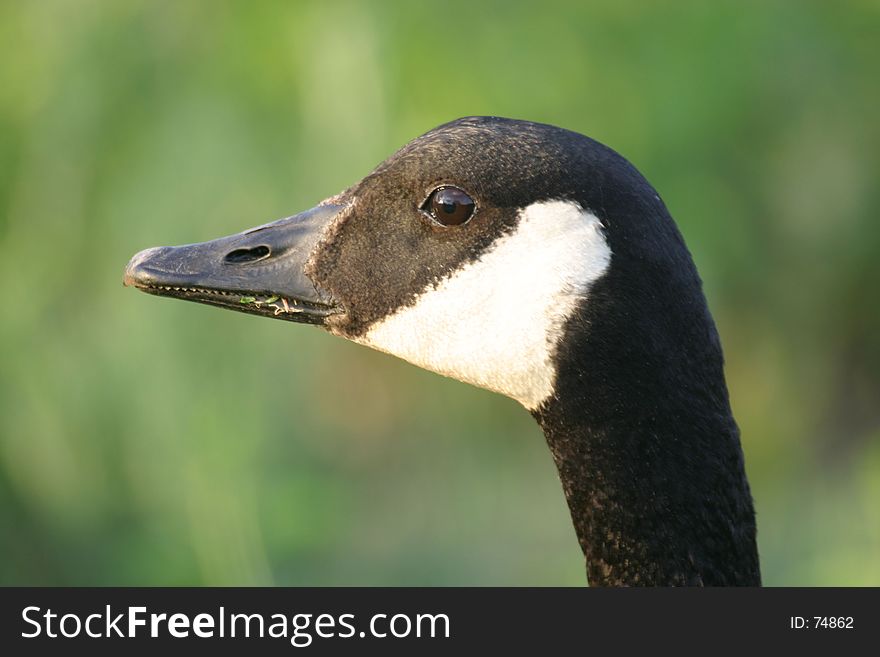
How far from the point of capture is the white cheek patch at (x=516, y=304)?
9.66 ft

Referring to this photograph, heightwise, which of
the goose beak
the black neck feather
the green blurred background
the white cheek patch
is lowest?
the black neck feather

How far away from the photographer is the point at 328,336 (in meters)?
7.04

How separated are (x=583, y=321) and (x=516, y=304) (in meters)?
0.18

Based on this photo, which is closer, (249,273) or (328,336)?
(249,273)

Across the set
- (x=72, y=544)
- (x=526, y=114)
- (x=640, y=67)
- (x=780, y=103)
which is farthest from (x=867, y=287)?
(x=72, y=544)

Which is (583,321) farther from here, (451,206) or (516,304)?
(451,206)

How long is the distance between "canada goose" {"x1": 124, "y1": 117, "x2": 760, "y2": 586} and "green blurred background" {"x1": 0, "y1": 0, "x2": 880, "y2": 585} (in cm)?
274

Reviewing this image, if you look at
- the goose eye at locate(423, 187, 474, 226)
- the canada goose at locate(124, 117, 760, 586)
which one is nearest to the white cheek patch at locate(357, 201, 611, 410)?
the canada goose at locate(124, 117, 760, 586)

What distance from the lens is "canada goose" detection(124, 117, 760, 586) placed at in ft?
9.61

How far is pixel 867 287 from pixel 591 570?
17.5 ft

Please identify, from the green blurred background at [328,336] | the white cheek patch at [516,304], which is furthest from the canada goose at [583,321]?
the green blurred background at [328,336]

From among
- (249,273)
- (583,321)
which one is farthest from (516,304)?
(249,273)

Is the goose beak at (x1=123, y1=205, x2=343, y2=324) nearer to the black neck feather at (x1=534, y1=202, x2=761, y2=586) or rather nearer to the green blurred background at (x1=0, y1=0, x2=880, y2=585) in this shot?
the black neck feather at (x1=534, y1=202, x2=761, y2=586)

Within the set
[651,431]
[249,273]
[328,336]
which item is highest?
[328,336]
